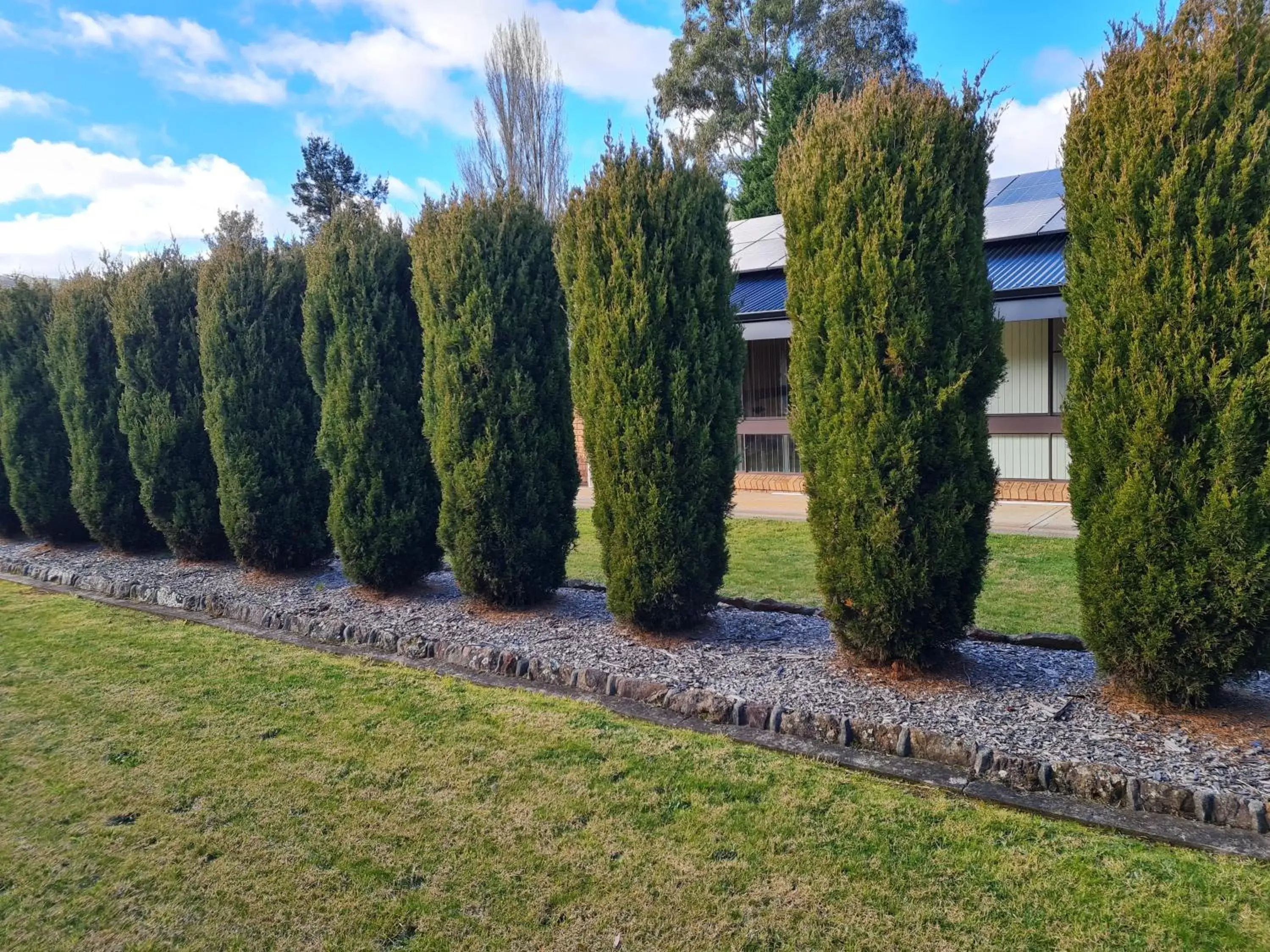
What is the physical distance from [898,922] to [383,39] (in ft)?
37.6

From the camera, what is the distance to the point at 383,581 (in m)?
6.61

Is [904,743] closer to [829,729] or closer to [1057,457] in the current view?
[829,729]

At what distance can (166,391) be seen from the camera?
801cm

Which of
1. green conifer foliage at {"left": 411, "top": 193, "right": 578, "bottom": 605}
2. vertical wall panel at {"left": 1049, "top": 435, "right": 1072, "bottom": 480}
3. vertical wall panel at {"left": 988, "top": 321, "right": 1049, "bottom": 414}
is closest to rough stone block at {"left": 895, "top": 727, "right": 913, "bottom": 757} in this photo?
green conifer foliage at {"left": 411, "top": 193, "right": 578, "bottom": 605}

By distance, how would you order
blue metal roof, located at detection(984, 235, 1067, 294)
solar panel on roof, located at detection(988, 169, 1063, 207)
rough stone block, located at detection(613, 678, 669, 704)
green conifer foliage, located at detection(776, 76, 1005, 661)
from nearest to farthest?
1. green conifer foliage, located at detection(776, 76, 1005, 661)
2. rough stone block, located at detection(613, 678, 669, 704)
3. blue metal roof, located at detection(984, 235, 1067, 294)
4. solar panel on roof, located at detection(988, 169, 1063, 207)

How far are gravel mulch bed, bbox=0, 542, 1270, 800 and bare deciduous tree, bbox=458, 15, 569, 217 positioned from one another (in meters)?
24.3

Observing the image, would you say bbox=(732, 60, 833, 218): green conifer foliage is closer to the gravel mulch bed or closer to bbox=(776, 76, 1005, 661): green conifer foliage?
the gravel mulch bed

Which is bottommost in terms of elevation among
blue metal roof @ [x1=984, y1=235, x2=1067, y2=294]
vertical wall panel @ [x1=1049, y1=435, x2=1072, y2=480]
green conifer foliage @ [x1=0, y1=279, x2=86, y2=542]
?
vertical wall panel @ [x1=1049, y1=435, x2=1072, y2=480]

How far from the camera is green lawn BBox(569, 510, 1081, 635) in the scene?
234 inches

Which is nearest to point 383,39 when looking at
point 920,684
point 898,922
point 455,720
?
point 455,720

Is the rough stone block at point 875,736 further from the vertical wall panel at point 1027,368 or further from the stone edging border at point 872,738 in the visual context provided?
the vertical wall panel at point 1027,368

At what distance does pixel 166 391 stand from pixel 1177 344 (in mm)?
8537

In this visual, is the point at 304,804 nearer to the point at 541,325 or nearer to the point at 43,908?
the point at 43,908

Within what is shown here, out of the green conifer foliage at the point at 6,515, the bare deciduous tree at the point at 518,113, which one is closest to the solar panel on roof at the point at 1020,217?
the green conifer foliage at the point at 6,515
